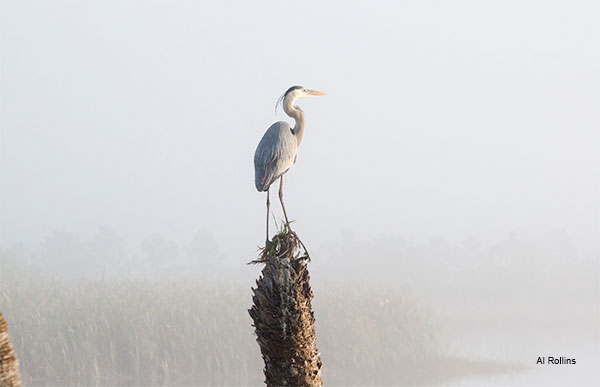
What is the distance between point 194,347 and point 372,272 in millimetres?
25417

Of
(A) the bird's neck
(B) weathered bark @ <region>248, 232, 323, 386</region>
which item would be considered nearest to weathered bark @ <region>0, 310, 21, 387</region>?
(B) weathered bark @ <region>248, 232, 323, 386</region>

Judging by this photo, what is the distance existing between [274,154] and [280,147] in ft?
0.34

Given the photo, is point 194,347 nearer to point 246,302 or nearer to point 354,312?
point 246,302

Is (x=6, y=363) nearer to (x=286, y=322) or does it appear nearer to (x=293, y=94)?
(x=286, y=322)

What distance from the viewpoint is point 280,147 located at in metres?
7.90

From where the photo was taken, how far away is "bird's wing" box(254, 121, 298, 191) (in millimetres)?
7895

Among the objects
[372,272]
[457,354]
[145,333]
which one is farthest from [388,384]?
[372,272]

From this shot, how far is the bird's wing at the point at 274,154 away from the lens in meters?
7.89

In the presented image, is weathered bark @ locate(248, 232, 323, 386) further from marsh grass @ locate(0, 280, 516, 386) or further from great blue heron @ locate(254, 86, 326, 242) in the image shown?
marsh grass @ locate(0, 280, 516, 386)

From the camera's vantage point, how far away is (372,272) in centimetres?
4291

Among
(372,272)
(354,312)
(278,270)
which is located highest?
(372,272)

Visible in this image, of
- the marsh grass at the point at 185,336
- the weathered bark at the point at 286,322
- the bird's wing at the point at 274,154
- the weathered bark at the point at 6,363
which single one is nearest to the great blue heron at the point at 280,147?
the bird's wing at the point at 274,154

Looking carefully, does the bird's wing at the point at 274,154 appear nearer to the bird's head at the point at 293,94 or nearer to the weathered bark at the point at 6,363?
the bird's head at the point at 293,94

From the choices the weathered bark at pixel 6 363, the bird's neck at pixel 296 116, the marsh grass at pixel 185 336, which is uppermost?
the bird's neck at pixel 296 116
